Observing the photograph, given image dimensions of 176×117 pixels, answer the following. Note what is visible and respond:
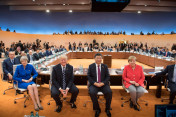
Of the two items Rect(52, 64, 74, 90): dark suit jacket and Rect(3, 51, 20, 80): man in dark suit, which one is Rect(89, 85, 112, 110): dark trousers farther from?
Rect(3, 51, 20, 80): man in dark suit

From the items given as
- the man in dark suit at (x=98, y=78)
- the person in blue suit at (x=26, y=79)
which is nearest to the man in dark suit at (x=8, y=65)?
the person in blue suit at (x=26, y=79)

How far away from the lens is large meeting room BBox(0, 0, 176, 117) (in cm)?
302

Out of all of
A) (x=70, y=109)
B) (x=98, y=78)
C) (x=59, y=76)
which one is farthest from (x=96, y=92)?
(x=59, y=76)

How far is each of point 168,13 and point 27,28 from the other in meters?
15.5

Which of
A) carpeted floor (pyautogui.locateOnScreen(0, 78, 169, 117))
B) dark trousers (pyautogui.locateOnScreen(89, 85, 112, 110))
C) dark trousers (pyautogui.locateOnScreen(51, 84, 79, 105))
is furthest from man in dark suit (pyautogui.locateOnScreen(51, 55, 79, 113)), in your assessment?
dark trousers (pyautogui.locateOnScreen(89, 85, 112, 110))

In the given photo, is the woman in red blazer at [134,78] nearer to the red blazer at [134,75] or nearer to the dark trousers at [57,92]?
the red blazer at [134,75]

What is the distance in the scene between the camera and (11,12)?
13289 mm

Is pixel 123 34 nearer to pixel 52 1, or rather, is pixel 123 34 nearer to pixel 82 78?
pixel 52 1

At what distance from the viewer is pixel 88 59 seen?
11.8 metres

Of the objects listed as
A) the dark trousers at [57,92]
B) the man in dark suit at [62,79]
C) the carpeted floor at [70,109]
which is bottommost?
the carpeted floor at [70,109]

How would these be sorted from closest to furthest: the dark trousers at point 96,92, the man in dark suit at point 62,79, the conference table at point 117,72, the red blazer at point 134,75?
the dark trousers at point 96,92
the man in dark suit at point 62,79
the red blazer at point 134,75
the conference table at point 117,72

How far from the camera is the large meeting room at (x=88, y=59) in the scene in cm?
302

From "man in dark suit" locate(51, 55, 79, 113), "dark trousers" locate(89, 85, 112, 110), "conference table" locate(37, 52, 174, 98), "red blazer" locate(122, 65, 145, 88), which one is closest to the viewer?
"dark trousers" locate(89, 85, 112, 110)

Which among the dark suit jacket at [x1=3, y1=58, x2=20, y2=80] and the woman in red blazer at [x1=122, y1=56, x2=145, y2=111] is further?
the dark suit jacket at [x1=3, y1=58, x2=20, y2=80]
